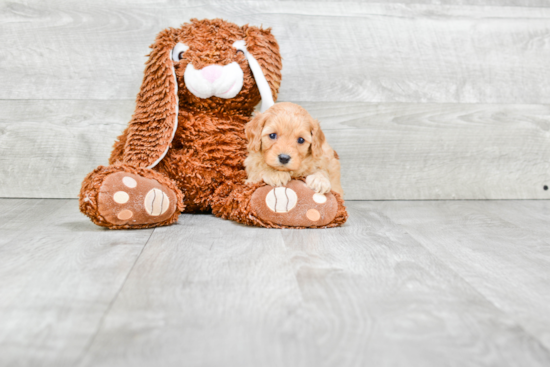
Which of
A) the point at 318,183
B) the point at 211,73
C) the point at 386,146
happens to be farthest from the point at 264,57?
the point at 386,146

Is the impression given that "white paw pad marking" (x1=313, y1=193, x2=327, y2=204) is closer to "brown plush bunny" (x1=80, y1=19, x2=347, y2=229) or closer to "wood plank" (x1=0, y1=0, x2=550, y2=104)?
"brown plush bunny" (x1=80, y1=19, x2=347, y2=229)

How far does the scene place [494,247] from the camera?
37.9 inches

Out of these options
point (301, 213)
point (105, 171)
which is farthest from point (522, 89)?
point (105, 171)

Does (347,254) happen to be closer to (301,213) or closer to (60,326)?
(301,213)

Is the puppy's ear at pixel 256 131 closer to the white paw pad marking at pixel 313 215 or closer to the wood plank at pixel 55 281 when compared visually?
the white paw pad marking at pixel 313 215

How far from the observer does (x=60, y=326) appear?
56 centimetres

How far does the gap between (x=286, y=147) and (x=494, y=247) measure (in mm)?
473

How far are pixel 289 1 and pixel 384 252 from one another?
36.0 inches

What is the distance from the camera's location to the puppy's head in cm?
104

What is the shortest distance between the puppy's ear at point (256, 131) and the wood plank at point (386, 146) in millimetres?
442

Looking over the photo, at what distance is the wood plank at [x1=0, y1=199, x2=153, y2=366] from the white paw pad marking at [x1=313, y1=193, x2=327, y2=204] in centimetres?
37

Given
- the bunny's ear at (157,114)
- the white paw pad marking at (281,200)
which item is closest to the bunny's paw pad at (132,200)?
the bunny's ear at (157,114)

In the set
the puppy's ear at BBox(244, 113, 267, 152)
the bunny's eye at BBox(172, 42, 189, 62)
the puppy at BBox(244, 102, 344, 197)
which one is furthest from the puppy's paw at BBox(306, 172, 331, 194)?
the bunny's eye at BBox(172, 42, 189, 62)

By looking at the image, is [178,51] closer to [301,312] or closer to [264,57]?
[264,57]
